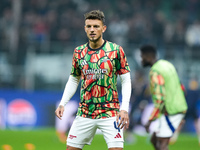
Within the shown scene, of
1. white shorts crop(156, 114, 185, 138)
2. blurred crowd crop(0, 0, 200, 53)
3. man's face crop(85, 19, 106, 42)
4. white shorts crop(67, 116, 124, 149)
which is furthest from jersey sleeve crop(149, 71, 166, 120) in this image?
blurred crowd crop(0, 0, 200, 53)

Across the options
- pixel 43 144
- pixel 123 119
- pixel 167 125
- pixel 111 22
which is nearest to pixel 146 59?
pixel 167 125

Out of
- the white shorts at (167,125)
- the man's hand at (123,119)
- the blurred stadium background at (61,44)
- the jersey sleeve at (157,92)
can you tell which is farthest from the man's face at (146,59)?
the blurred stadium background at (61,44)

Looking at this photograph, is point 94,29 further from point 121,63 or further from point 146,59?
point 146,59

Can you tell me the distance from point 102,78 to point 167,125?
2.15 meters

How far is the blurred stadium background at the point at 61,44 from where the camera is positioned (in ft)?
55.7

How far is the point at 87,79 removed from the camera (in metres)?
6.05

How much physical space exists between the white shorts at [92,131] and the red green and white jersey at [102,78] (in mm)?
74

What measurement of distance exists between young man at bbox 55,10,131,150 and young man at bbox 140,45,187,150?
1.55 metres

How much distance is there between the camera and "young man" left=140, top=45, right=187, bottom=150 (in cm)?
750

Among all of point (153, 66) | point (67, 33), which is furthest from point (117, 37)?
point (153, 66)

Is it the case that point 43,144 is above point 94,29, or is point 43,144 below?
below

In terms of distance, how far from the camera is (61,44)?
18.3 meters

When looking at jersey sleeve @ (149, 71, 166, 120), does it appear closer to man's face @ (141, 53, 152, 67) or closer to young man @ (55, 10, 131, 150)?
man's face @ (141, 53, 152, 67)

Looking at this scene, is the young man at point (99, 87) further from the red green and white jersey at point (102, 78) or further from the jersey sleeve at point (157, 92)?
the jersey sleeve at point (157, 92)
